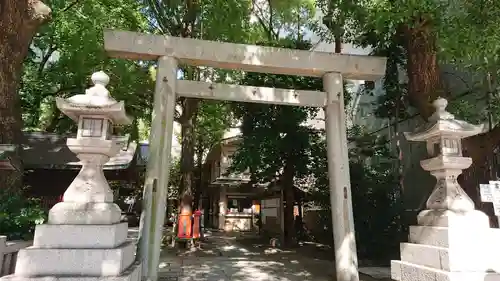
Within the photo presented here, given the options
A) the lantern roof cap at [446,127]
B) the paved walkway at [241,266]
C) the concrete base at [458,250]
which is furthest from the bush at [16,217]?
the lantern roof cap at [446,127]

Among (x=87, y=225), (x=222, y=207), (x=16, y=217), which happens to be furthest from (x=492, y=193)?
(x=222, y=207)

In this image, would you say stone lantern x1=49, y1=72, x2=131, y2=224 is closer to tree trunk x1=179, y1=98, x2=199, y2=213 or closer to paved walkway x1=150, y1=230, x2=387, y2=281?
paved walkway x1=150, y1=230, x2=387, y2=281

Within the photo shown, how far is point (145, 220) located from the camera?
6762 mm

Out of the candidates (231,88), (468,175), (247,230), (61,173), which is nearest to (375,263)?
(468,175)

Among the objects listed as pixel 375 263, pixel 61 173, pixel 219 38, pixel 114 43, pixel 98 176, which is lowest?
pixel 375 263

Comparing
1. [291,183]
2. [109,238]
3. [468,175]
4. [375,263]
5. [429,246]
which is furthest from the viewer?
[291,183]

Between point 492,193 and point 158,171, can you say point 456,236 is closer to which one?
point 492,193

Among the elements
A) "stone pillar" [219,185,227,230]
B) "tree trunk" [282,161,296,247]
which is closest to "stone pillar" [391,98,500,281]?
"tree trunk" [282,161,296,247]

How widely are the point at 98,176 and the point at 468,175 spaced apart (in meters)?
8.63

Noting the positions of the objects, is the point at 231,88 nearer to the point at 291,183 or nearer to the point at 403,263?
the point at 403,263

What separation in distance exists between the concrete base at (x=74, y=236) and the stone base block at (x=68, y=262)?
0.30ft

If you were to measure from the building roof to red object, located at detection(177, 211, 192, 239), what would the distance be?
2674 mm

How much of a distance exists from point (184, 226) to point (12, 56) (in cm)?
765

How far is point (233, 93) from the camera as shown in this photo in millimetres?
7945
